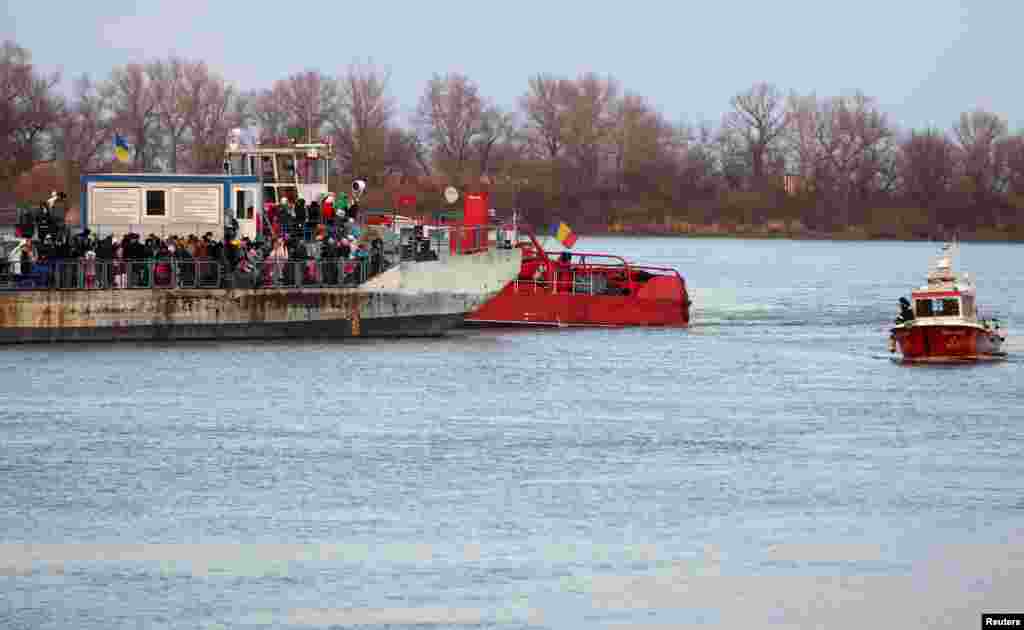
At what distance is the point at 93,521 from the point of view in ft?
90.9

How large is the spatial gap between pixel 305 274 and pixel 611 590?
28957mm

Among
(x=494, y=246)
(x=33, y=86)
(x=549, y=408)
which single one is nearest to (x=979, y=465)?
(x=549, y=408)

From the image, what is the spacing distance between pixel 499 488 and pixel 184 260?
2243 cm

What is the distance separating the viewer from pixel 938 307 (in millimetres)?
50656

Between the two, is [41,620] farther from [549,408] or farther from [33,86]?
[33,86]

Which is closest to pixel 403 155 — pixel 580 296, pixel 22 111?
pixel 22 111

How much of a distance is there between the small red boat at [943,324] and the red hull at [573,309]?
1185 centimetres

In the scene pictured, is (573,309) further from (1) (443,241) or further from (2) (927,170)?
(2) (927,170)

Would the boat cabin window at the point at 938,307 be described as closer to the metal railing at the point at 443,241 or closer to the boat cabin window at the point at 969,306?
the boat cabin window at the point at 969,306

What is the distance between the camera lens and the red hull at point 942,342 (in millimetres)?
50781

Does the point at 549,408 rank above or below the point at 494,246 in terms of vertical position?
below

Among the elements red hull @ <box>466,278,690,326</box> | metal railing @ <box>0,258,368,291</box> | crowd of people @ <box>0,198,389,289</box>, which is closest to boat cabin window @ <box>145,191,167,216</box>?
crowd of people @ <box>0,198,389,289</box>

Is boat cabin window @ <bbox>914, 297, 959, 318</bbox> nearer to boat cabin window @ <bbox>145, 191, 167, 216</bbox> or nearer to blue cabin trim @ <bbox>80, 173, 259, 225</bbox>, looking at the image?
blue cabin trim @ <bbox>80, 173, 259, 225</bbox>

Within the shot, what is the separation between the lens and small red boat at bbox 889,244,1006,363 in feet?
165
